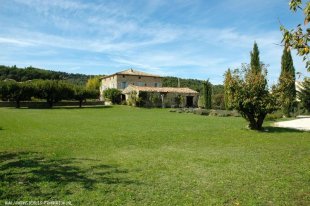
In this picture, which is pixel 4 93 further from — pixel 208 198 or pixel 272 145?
pixel 208 198

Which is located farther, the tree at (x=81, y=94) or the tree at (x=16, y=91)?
the tree at (x=81, y=94)

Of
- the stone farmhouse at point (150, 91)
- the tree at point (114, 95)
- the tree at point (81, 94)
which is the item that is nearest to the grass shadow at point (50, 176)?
the tree at point (81, 94)

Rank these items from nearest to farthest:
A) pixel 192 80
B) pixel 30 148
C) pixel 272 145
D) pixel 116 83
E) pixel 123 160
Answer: pixel 123 160 → pixel 30 148 → pixel 272 145 → pixel 116 83 → pixel 192 80

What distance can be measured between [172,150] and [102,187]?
4.70 m

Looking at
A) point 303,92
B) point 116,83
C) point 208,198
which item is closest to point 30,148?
point 208,198

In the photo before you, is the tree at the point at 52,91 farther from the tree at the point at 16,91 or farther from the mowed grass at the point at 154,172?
the mowed grass at the point at 154,172

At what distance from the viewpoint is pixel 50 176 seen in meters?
6.68

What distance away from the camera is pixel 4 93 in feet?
139

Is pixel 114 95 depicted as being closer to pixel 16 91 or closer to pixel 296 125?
pixel 16 91

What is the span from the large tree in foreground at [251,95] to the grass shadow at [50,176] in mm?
11228

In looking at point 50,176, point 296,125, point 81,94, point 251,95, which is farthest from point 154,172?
point 81,94

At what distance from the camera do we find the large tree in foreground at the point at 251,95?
1695cm

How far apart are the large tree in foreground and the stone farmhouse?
96.2ft

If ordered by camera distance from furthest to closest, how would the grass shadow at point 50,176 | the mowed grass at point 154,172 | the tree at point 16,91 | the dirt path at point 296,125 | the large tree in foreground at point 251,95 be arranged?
the tree at point 16,91 < the dirt path at point 296,125 < the large tree in foreground at point 251,95 < the grass shadow at point 50,176 < the mowed grass at point 154,172
